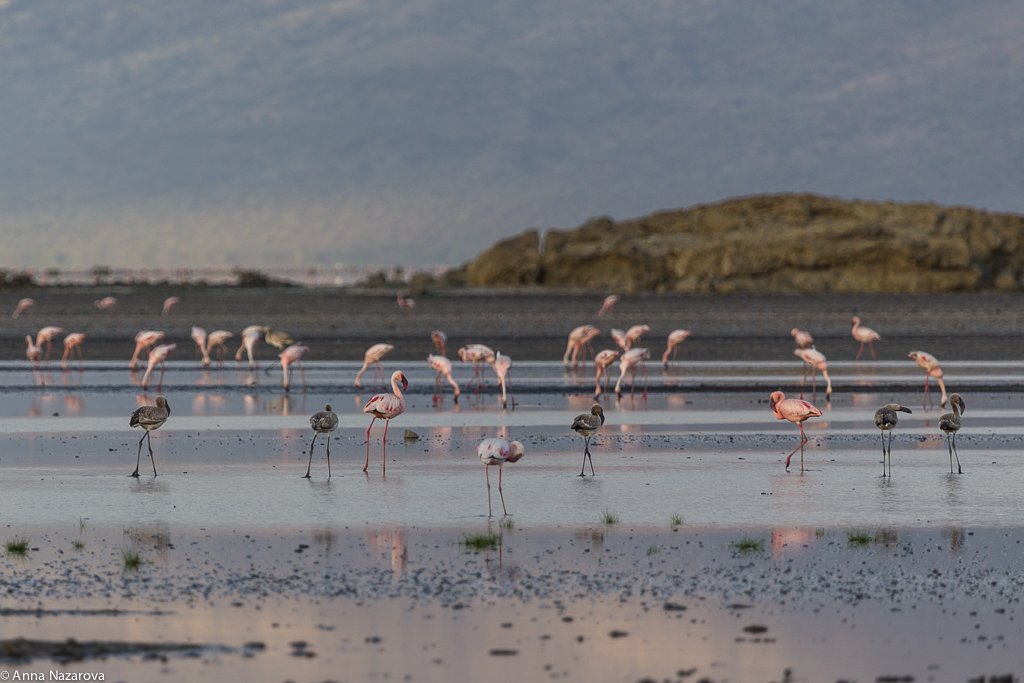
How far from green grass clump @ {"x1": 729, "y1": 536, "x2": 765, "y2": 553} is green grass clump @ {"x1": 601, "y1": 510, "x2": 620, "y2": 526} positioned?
96 centimetres

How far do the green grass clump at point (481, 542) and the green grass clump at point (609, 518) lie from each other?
925 millimetres

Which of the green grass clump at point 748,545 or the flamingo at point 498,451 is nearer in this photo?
the green grass clump at point 748,545

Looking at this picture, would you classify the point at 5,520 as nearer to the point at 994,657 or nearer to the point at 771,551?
the point at 771,551

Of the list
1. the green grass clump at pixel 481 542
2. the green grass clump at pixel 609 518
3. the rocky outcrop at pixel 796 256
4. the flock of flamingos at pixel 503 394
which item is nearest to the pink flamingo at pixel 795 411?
the flock of flamingos at pixel 503 394

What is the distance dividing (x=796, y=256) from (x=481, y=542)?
6368 centimetres

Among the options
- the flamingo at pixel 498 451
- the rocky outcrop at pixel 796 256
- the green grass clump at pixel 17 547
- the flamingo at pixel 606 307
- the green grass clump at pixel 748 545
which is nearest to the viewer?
the green grass clump at pixel 17 547

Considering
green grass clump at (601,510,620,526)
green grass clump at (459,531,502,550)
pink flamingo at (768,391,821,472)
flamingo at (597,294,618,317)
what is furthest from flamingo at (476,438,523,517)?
flamingo at (597,294,618,317)

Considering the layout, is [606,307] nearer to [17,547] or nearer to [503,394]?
[503,394]

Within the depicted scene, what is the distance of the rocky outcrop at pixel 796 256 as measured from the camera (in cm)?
6794

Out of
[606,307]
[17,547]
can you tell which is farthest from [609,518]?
[606,307]

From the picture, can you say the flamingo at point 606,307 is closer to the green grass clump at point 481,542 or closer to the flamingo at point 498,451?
the flamingo at point 498,451

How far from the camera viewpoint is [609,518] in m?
8.80

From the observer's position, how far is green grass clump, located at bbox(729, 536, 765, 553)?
→ 310 inches

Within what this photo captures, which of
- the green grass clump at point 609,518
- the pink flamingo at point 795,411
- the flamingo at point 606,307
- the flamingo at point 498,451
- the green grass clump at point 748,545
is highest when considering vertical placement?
the flamingo at point 606,307
